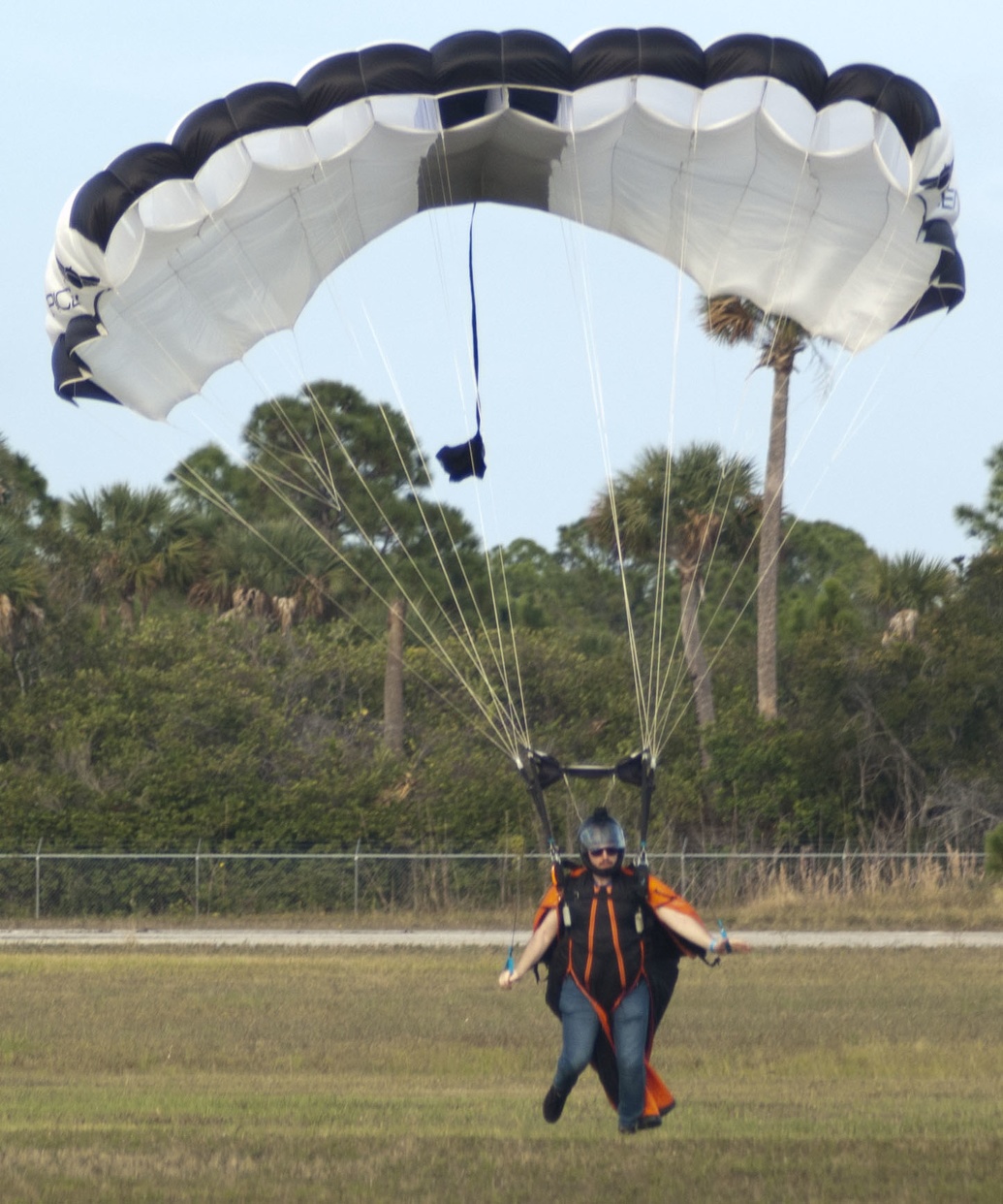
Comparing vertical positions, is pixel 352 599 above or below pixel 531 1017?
above

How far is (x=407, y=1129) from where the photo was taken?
8.48m

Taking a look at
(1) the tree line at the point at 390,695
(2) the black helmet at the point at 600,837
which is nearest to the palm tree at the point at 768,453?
(1) the tree line at the point at 390,695

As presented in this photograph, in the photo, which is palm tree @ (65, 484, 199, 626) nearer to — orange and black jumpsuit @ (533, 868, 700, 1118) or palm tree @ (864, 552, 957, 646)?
palm tree @ (864, 552, 957, 646)

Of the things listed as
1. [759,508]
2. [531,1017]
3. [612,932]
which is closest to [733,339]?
[759,508]

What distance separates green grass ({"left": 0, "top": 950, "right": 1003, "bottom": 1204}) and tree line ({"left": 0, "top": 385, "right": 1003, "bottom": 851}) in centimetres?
902

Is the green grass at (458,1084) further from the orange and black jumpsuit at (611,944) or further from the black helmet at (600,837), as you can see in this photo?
the black helmet at (600,837)

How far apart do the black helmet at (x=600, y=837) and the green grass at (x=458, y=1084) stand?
1306 mm

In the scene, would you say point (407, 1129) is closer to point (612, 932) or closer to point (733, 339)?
point (612, 932)

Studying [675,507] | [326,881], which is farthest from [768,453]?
[326,881]

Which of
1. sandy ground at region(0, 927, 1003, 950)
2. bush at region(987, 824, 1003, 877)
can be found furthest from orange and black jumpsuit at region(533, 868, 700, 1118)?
bush at region(987, 824, 1003, 877)

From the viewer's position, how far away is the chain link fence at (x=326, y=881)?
1109 inches

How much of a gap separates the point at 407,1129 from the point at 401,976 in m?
10.5

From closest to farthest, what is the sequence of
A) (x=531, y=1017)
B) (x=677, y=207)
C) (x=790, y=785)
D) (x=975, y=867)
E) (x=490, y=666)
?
(x=677, y=207) < (x=531, y=1017) < (x=975, y=867) < (x=790, y=785) < (x=490, y=666)

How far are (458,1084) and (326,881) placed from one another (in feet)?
56.6
